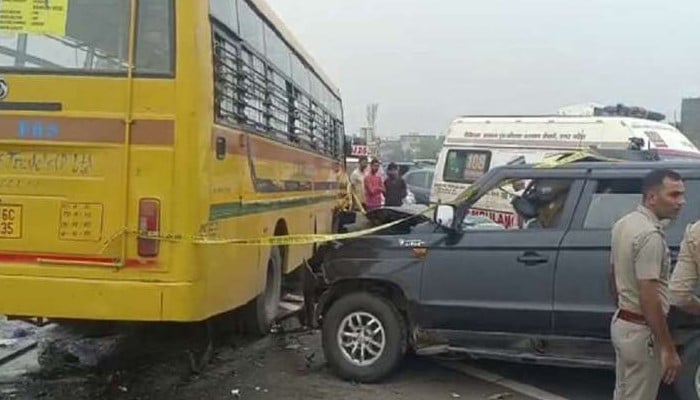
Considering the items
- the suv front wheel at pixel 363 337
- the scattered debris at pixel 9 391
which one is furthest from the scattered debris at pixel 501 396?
the scattered debris at pixel 9 391

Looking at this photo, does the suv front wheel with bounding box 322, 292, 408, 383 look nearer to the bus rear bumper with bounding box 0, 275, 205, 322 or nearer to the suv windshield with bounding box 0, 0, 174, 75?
the bus rear bumper with bounding box 0, 275, 205, 322

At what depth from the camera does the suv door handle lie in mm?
6855

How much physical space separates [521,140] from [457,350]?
931 cm

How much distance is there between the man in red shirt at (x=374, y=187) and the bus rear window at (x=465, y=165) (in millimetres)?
1316

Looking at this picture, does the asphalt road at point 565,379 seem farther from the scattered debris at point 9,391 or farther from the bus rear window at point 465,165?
the bus rear window at point 465,165

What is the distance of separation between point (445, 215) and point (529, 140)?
8753 mm

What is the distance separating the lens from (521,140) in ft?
52.0

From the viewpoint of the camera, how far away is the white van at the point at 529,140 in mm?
14680

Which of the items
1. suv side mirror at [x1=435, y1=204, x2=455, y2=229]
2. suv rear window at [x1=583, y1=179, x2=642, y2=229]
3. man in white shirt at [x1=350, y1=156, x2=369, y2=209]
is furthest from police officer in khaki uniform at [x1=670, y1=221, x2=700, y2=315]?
man in white shirt at [x1=350, y1=156, x2=369, y2=209]

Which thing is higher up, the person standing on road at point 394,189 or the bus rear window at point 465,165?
the bus rear window at point 465,165

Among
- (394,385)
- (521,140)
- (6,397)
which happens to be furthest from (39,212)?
(521,140)

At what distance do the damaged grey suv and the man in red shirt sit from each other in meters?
9.71

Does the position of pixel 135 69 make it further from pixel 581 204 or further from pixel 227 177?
pixel 581 204

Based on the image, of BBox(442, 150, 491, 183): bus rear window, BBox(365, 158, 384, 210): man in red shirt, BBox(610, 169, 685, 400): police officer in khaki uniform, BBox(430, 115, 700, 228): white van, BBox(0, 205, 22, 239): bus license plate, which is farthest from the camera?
BBox(365, 158, 384, 210): man in red shirt
